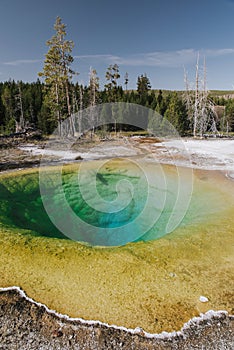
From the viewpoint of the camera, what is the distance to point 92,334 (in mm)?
4270

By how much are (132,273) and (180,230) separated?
316 centimetres

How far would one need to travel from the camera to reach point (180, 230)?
27.7ft

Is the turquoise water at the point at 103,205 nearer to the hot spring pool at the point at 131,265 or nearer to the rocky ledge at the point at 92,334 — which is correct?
the hot spring pool at the point at 131,265

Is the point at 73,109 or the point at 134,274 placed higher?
the point at 73,109

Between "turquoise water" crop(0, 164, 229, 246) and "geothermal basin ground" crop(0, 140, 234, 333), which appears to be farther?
"turquoise water" crop(0, 164, 229, 246)

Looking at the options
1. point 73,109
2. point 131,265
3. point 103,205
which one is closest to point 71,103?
point 73,109

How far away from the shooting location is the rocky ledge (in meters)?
4.09

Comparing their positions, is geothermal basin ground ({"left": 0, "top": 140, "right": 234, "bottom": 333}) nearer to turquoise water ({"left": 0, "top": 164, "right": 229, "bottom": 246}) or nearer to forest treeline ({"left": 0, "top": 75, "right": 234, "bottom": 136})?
turquoise water ({"left": 0, "top": 164, "right": 229, "bottom": 246})

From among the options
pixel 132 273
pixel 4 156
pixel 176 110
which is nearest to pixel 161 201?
pixel 132 273

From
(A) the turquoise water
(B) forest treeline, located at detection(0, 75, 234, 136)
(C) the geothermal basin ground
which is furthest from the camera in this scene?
(B) forest treeline, located at detection(0, 75, 234, 136)

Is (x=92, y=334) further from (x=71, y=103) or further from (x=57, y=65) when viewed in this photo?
(x=71, y=103)

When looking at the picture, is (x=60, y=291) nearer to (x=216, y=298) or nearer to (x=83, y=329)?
(x=83, y=329)

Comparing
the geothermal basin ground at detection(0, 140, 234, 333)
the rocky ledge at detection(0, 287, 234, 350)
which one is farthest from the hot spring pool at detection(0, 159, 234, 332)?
the rocky ledge at detection(0, 287, 234, 350)

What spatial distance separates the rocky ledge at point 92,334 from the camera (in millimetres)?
4090
